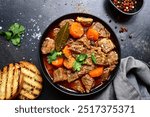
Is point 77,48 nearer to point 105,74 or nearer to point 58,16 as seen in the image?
point 105,74

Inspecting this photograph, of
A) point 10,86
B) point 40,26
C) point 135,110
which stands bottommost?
point 135,110

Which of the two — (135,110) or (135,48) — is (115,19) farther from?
(135,110)

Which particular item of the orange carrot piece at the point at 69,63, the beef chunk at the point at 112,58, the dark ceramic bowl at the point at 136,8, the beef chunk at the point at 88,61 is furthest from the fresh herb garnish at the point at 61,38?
the dark ceramic bowl at the point at 136,8

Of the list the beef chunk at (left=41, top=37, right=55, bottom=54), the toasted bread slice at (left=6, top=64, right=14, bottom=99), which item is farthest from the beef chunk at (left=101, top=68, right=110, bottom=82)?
the toasted bread slice at (left=6, top=64, right=14, bottom=99)

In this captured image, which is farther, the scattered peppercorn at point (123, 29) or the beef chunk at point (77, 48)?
the scattered peppercorn at point (123, 29)

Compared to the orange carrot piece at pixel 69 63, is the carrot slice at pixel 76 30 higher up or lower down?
higher up

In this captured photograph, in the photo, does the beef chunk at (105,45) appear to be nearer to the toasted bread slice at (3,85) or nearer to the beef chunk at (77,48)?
the beef chunk at (77,48)

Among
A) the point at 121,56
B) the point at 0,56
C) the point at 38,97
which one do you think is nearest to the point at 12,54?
the point at 0,56
